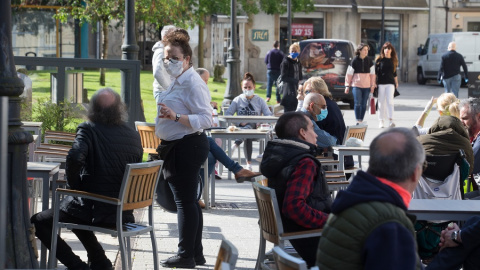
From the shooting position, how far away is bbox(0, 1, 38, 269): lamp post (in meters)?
5.65

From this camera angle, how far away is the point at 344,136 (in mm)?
10750

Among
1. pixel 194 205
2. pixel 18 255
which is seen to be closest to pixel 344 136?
pixel 194 205

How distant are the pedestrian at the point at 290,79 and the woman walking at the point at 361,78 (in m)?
1.17

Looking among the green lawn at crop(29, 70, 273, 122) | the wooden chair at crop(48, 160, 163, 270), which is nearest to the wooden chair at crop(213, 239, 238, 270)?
the wooden chair at crop(48, 160, 163, 270)

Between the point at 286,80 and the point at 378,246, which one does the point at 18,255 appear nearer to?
the point at 378,246

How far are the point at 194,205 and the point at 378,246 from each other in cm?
370

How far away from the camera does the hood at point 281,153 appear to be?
5.58 m

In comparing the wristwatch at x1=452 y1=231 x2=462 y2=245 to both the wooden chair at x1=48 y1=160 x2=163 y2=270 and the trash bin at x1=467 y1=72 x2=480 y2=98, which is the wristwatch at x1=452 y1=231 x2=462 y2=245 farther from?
the trash bin at x1=467 y1=72 x2=480 y2=98

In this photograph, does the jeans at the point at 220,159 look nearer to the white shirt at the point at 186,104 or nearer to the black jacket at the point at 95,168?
the white shirt at the point at 186,104

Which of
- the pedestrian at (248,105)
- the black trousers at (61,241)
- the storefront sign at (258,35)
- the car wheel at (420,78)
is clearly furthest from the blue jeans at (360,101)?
the storefront sign at (258,35)

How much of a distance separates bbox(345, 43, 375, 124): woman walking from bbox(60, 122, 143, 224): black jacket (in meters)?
13.8

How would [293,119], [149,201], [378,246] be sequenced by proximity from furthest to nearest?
[149,201], [293,119], [378,246]

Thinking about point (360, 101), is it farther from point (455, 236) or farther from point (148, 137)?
point (455, 236)

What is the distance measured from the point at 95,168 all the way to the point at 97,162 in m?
0.05
